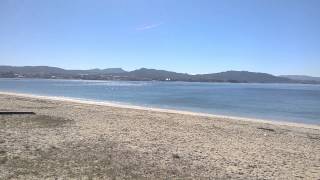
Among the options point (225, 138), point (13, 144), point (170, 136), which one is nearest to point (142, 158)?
point (13, 144)

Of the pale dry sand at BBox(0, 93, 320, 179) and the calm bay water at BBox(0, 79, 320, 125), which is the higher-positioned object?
the pale dry sand at BBox(0, 93, 320, 179)

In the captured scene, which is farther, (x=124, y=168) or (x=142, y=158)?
(x=142, y=158)

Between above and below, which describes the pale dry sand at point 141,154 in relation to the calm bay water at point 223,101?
above

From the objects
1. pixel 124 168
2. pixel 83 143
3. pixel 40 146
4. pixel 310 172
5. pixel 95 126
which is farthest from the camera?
pixel 95 126

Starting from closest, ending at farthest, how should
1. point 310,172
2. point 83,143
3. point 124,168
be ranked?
point 124,168
point 310,172
point 83,143

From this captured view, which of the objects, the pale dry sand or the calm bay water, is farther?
the calm bay water

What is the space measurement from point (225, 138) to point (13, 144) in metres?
8.02

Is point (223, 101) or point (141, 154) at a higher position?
point (141, 154)

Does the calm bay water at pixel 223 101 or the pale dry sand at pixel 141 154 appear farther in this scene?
the calm bay water at pixel 223 101

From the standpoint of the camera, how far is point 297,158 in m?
12.4

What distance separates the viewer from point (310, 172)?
410 inches

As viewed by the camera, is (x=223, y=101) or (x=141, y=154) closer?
(x=141, y=154)

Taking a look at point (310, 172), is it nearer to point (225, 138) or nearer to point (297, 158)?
point (297, 158)

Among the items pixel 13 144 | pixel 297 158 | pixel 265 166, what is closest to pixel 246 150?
pixel 297 158
